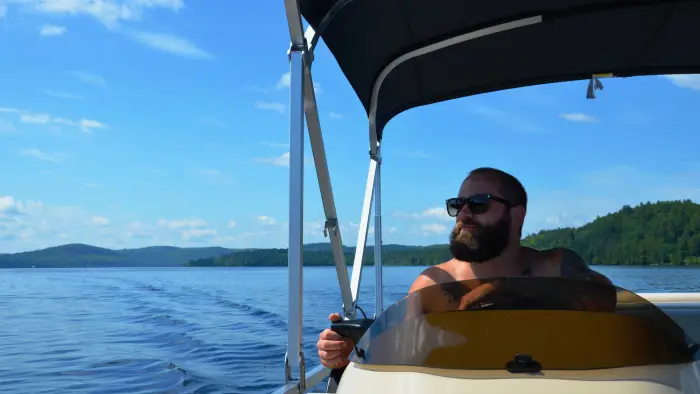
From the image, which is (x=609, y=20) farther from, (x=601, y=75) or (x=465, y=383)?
(x=465, y=383)

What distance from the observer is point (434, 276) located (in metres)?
2.20

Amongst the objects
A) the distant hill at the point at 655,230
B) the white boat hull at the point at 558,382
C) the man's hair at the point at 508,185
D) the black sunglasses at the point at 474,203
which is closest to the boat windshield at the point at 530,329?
the white boat hull at the point at 558,382

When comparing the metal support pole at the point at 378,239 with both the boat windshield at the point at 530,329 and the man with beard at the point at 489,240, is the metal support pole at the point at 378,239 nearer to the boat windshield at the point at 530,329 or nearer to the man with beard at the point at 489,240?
the man with beard at the point at 489,240

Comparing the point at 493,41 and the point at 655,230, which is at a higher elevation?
the point at 493,41

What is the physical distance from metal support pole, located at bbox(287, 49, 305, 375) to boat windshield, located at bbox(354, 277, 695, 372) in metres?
1.18

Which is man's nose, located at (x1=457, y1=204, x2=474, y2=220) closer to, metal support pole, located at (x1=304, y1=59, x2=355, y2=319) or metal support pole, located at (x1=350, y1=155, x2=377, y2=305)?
metal support pole, located at (x1=304, y1=59, x2=355, y2=319)

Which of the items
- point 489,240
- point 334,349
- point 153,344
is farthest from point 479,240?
point 153,344

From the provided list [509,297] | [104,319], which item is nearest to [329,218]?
[509,297]

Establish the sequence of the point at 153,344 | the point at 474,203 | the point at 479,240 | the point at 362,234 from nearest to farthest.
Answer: the point at 474,203 < the point at 479,240 < the point at 362,234 < the point at 153,344

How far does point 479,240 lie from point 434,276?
0.72ft

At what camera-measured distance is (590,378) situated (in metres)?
Result: 1.27

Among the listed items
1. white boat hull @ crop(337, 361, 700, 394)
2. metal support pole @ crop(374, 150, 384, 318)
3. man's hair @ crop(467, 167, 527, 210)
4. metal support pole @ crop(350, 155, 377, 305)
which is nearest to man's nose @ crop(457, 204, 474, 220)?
man's hair @ crop(467, 167, 527, 210)

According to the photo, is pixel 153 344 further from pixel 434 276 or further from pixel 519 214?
pixel 519 214

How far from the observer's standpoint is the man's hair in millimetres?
2055
